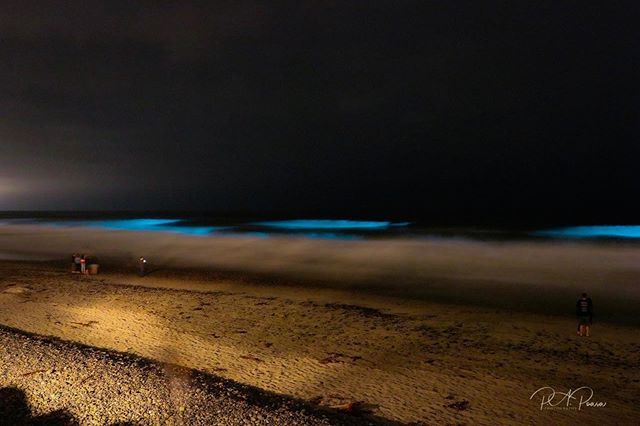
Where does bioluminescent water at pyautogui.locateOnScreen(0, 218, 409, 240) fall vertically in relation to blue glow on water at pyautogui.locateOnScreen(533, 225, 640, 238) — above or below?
above

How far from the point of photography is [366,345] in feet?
38.3

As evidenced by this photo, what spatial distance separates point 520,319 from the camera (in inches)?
566

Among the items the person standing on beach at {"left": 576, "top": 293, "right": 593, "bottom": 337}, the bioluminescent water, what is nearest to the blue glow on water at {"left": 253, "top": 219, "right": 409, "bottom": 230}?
the bioluminescent water

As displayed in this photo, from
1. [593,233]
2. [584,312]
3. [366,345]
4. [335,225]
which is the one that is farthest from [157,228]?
[584,312]

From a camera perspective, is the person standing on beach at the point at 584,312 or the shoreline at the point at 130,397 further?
the person standing on beach at the point at 584,312

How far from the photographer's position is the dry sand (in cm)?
865

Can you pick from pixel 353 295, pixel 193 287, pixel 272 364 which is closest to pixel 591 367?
pixel 272 364

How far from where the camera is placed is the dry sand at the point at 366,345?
28.4 ft

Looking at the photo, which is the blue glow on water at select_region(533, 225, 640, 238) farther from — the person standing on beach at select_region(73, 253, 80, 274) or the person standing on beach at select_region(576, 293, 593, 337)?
the person standing on beach at select_region(73, 253, 80, 274)

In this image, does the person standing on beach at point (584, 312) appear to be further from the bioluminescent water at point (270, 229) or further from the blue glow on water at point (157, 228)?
the blue glow on water at point (157, 228)

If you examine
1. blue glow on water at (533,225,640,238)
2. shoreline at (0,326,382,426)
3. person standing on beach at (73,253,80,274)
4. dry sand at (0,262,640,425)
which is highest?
person standing on beach at (73,253,80,274)

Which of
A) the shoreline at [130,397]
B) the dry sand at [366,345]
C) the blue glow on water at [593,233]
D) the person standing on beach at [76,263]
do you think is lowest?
the blue glow on water at [593,233]

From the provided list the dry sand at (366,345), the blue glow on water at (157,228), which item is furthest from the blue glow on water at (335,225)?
the dry sand at (366,345)

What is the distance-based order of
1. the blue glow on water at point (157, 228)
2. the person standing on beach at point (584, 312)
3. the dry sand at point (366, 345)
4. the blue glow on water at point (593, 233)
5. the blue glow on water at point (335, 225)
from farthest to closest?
the blue glow on water at point (335, 225)
the blue glow on water at point (157, 228)
the blue glow on water at point (593, 233)
the person standing on beach at point (584, 312)
the dry sand at point (366, 345)
